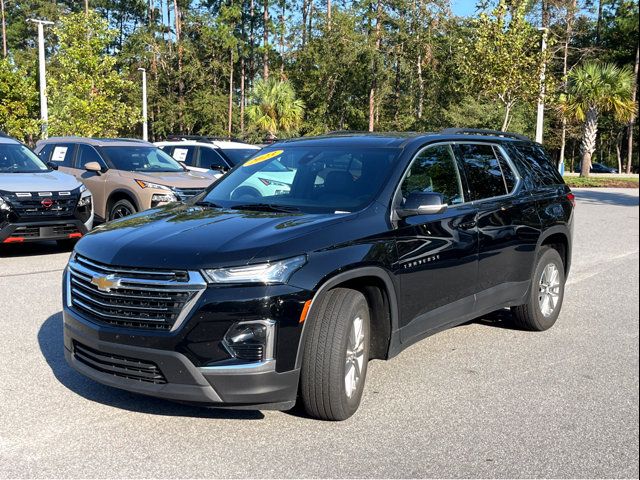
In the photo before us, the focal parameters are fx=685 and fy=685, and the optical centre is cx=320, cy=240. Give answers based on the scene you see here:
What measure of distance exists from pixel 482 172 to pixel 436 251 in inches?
Result: 46.8

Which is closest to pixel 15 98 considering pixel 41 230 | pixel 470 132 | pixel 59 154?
pixel 59 154

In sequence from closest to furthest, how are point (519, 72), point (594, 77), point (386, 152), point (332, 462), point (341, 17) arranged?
point (332, 462) → point (386, 152) → point (519, 72) → point (594, 77) → point (341, 17)

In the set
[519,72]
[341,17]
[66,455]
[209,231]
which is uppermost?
[341,17]

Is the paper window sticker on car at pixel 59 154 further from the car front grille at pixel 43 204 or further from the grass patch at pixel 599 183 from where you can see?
the grass patch at pixel 599 183

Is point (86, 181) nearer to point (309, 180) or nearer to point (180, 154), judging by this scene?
→ point (180, 154)

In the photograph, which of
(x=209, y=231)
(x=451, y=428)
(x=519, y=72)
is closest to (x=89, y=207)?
(x=209, y=231)

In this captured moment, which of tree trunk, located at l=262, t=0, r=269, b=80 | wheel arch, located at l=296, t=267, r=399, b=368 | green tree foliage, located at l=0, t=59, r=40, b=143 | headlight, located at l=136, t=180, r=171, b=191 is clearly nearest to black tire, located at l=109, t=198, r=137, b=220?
headlight, located at l=136, t=180, r=171, b=191

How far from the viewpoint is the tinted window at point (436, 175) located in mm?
4844

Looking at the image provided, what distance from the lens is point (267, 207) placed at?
4.70 m

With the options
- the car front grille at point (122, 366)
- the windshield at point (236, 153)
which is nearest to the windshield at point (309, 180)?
the car front grille at point (122, 366)

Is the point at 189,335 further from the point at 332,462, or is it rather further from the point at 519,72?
the point at 519,72

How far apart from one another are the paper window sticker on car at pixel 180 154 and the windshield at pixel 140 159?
187 cm

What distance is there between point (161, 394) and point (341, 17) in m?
42.0

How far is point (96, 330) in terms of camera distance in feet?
12.7
